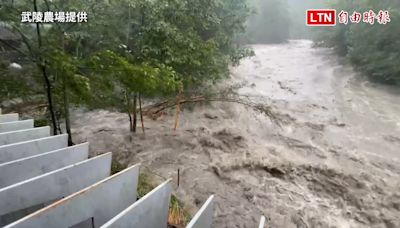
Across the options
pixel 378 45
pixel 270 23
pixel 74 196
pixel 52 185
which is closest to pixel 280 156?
pixel 52 185

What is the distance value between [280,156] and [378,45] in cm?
893

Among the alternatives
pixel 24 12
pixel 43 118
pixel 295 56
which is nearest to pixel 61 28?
pixel 24 12

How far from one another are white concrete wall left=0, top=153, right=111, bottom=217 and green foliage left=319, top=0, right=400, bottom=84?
40.0 feet

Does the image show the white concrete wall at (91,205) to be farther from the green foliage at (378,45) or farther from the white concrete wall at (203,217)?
the green foliage at (378,45)

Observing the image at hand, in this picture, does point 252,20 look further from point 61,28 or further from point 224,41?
point 61,28

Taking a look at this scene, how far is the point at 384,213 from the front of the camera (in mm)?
4895

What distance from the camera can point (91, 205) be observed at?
1799 millimetres

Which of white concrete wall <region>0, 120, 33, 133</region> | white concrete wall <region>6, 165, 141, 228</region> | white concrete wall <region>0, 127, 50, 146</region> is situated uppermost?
white concrete wall <region>0, 120, 33, 133</region>

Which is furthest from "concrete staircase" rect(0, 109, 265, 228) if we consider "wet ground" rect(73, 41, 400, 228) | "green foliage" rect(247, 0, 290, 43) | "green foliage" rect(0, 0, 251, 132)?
"green foliage" rect(247, 0, 290, 43)

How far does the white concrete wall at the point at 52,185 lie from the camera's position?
1768 millimetres

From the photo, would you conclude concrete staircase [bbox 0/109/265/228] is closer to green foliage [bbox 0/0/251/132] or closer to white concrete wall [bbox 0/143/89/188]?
white concrete wall [bbox 0/143/89/188]

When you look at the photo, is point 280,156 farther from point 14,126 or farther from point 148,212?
point 148,212

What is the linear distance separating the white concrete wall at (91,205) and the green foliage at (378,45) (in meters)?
12.2

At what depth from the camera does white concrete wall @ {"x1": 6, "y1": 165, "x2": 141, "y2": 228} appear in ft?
5.03
